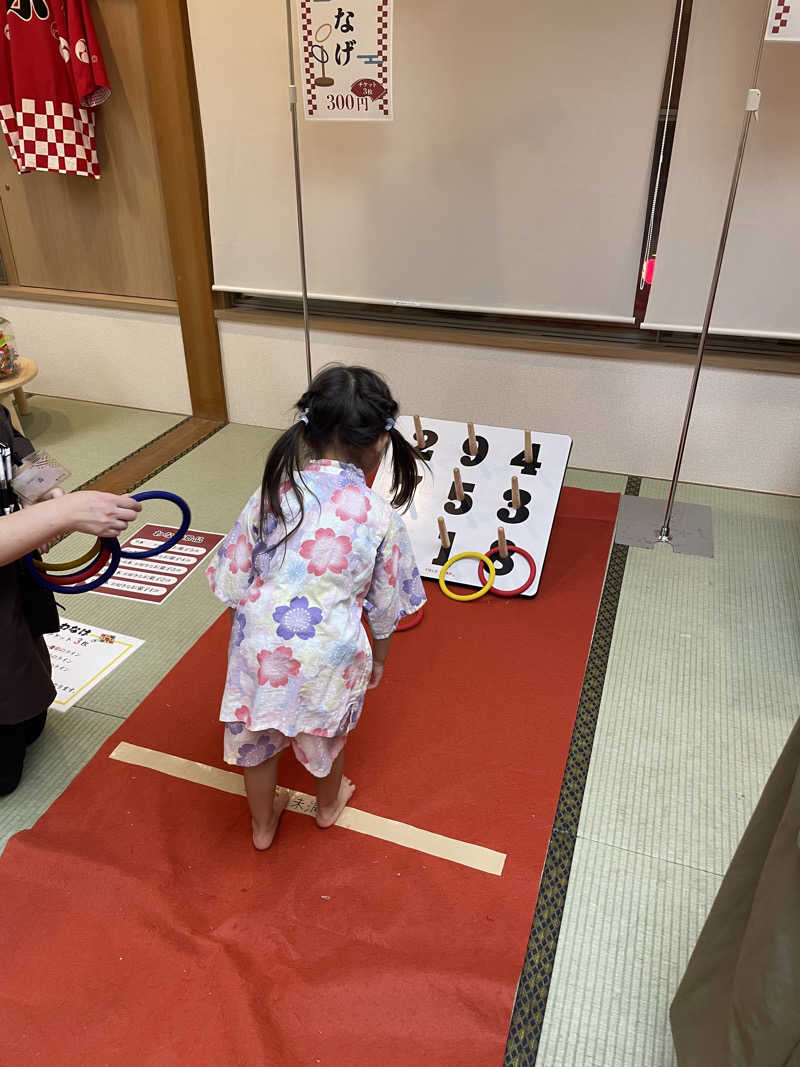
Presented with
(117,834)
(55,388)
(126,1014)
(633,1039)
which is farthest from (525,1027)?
(55,388)

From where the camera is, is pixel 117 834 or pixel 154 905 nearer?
pixel 154 905

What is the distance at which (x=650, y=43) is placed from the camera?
2.41 m

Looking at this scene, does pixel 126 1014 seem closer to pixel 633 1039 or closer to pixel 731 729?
pixel 633 1039

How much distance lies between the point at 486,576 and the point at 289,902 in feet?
4.02

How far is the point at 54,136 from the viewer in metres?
3.07

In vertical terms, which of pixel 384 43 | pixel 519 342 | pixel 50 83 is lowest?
pixel 519 342

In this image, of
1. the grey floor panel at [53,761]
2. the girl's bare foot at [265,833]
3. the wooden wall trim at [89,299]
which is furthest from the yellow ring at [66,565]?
the wooden wall trim at [89,299]

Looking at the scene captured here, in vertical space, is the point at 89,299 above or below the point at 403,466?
below

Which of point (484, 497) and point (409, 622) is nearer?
point (409, 622)

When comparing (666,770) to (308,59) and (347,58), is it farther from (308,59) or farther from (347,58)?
(308,59)

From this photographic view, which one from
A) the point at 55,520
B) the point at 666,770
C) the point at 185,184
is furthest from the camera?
the point at 185,184

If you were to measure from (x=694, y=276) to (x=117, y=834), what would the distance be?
2490mm

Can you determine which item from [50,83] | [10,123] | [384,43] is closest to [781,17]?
[384,43]

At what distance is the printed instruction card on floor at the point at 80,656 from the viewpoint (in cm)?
197
